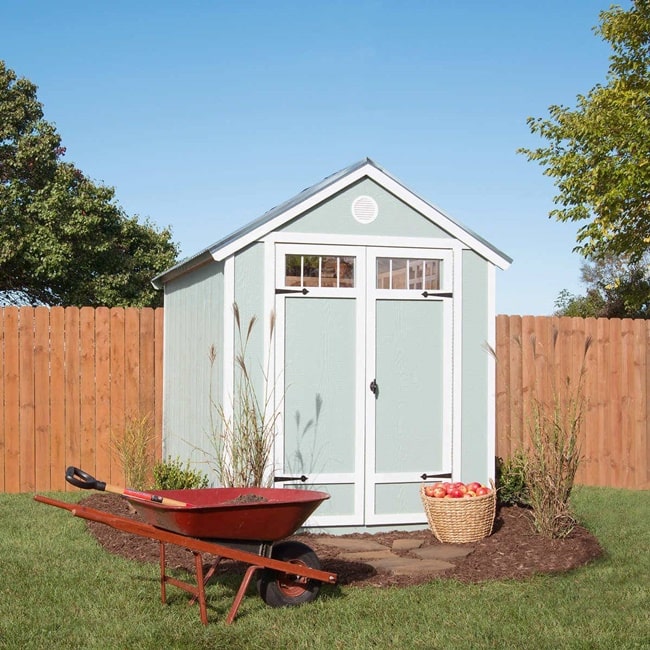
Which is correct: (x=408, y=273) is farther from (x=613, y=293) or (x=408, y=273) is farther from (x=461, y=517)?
(x=613, y=293)

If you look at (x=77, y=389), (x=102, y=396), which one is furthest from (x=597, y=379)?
(x=77, y=389)

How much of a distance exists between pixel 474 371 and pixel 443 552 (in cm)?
181

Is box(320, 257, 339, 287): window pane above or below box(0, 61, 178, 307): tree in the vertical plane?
below

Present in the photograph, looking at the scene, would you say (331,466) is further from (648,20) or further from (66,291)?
(648,20)

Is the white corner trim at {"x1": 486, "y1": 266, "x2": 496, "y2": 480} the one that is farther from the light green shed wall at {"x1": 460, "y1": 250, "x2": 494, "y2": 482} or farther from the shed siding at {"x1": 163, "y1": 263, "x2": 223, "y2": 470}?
the shed siding at {"x1": 163, "y1": 263, "x2": 223, "y2": 470}

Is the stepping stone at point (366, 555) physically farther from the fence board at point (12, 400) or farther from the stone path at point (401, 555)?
the fence board at point (12, 400)

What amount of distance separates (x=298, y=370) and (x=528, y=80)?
4703mm

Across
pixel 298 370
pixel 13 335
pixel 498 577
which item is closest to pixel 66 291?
pixel 13 335

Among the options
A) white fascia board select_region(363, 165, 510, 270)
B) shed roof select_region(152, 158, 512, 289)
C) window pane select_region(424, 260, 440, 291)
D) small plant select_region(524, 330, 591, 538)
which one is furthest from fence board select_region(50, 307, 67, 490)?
small plant select_region(524, 330, 591, 538)

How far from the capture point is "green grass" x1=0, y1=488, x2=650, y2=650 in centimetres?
499

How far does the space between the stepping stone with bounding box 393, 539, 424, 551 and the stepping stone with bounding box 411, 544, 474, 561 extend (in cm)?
7

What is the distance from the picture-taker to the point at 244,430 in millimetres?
7457

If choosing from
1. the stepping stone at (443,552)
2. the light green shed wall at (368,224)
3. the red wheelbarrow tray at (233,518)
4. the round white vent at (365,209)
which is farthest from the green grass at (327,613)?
the round white vent at (365,209)

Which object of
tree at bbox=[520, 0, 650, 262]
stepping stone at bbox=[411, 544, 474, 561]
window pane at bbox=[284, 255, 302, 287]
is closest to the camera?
stepping stone at bbox=[411, 544, 474, 561]
